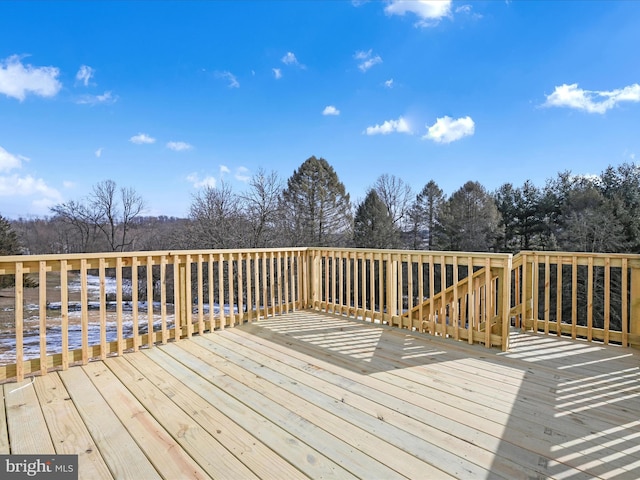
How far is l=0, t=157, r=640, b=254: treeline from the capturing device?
52.9ft

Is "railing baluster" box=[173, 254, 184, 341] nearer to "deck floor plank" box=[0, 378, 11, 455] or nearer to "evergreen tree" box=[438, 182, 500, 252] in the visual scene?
"deck floor plank" box=[0, 378, 11, 455]

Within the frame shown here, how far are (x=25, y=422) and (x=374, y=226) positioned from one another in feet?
58.7

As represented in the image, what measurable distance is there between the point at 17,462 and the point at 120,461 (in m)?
0.48

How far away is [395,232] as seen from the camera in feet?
63.9

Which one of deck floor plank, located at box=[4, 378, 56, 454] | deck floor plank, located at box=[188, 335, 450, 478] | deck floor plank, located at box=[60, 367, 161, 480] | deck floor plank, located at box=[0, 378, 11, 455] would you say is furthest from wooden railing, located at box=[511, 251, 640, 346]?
deck floor plank, located at box=[0, 378, 11, 455]

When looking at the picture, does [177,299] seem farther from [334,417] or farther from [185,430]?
[334,417]

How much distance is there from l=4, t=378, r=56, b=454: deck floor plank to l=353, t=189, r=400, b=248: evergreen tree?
17064 mm

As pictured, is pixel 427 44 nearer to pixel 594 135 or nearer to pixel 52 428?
pixel 52 428

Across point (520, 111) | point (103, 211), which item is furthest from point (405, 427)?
point (103, 211)

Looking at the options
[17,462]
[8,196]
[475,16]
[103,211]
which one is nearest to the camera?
[17,462]

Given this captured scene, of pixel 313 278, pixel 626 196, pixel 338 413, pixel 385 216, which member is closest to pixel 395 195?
pixel 385 216

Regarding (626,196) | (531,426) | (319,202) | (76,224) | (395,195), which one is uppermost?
(395,195)

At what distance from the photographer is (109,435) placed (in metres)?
1.66

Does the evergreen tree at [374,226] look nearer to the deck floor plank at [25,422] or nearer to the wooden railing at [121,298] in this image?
the wooden railing at [121,298]
